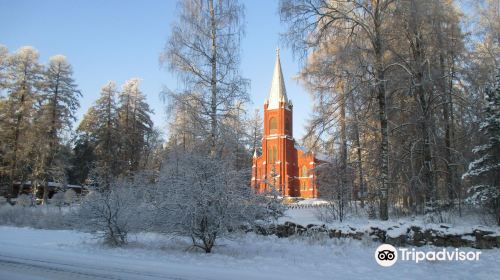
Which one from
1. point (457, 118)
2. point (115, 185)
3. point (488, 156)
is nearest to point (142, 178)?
point (115, 185)

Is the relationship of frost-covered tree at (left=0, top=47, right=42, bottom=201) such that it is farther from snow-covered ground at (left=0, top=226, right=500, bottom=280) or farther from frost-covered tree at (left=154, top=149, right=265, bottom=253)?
frost-covered tree at (left=154, top=149, right=265, bottom=253)

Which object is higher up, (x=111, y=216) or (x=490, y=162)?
(x=490, y=162)

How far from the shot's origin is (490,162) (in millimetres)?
14039

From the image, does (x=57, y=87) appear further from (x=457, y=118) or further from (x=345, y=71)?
(x=457, y=118)

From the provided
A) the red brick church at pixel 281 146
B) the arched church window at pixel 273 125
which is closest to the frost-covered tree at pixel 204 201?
the red brick church at pixel 281 146

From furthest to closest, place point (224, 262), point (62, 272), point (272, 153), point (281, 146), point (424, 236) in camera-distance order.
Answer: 1. point (272, 153)
2. point (281, 146)
3. point (424, 236)
4. point (224, 262)
5. point (62, 272)

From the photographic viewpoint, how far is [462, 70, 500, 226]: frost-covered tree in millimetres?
13750

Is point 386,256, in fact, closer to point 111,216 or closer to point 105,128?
point 111,216

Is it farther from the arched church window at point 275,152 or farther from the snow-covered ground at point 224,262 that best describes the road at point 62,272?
the arched church window at point 275,152

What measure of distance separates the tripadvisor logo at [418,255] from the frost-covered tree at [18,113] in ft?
113

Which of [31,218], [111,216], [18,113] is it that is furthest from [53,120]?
[111,216]

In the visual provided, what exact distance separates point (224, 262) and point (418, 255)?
16.2 feet

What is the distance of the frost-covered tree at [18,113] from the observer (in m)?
36.0

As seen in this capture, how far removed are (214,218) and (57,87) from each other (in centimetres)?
3504
